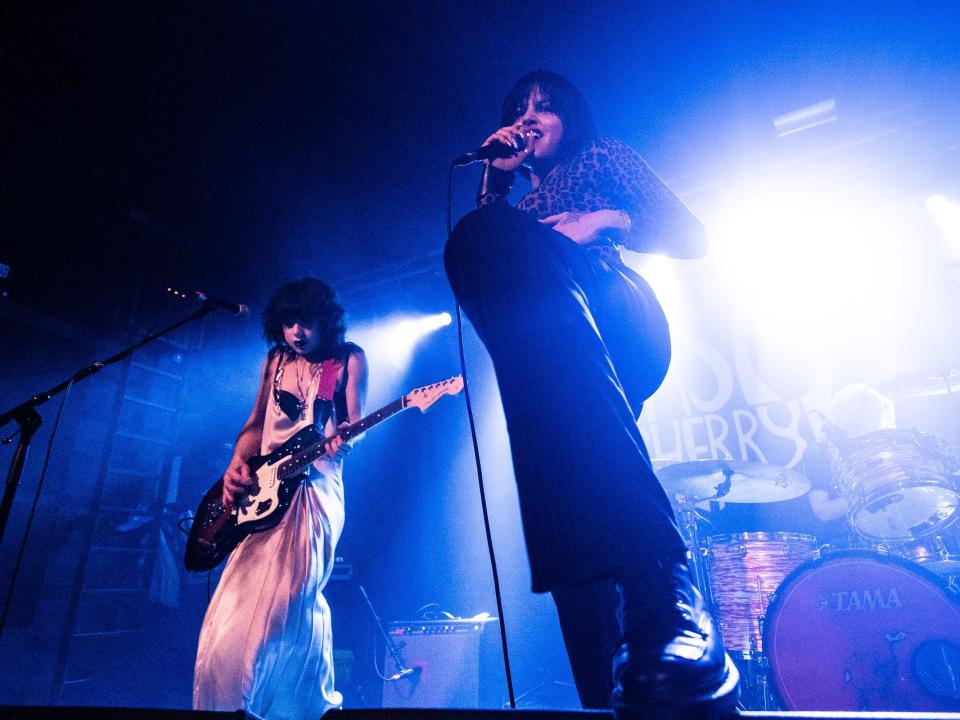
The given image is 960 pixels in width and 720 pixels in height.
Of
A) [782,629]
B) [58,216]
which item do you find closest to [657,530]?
[782,629]

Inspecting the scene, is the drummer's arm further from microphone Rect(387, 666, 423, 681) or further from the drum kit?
microphone Rect(387, 666, 423, 681)

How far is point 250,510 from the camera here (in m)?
2.93

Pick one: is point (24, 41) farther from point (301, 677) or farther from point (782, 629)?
point (782, 629)

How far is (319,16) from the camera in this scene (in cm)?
475

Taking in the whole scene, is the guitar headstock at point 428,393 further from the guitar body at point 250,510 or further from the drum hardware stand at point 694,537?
the drum hardware stand at point 694,537

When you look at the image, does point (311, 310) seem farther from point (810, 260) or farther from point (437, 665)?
point (810, 260)

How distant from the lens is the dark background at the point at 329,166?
4836 millimetres

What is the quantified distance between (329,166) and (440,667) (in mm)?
5081

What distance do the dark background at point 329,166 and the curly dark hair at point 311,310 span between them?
2.61 m

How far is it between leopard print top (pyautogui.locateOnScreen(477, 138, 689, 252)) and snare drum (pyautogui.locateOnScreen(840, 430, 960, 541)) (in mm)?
2881

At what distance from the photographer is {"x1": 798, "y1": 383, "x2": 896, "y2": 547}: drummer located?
161 inches

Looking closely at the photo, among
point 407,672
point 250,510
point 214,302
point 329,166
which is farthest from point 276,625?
point 329,166

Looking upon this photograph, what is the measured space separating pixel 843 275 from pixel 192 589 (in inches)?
285

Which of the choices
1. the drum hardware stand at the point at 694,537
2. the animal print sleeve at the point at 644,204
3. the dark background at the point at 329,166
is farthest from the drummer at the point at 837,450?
the animal print sleeve at the point at 644,204
